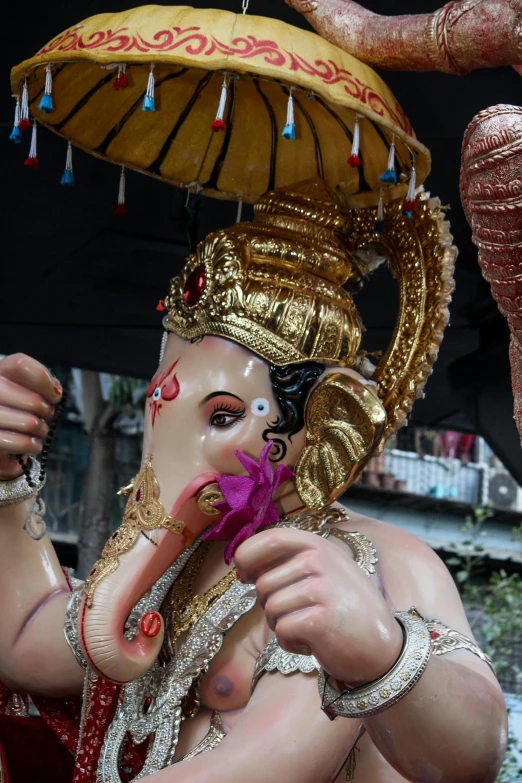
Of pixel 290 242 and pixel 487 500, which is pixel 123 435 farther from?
pixel 290 242

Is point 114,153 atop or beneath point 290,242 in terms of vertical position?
atop

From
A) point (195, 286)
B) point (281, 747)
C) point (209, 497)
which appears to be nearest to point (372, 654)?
point (281, 747)

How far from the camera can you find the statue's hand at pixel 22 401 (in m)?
1.86

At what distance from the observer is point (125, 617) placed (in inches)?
68.8

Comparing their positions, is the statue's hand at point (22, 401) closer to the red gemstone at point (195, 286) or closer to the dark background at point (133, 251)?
the red gemstone at point (195, 286)

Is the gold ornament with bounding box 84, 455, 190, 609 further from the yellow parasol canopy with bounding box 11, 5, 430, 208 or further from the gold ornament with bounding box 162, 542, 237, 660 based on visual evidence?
the yellow parasol canopy with bounding box 11, 5, 430, 208

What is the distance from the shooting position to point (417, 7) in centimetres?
213

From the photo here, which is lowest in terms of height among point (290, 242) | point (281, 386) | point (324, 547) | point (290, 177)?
point (324, 547)

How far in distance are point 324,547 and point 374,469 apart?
8.15m

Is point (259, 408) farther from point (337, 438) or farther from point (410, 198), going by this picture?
point (410, 198)

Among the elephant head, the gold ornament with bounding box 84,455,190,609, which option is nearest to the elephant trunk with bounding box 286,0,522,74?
the elephant head

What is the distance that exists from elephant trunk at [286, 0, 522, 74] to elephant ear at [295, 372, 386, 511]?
55cm

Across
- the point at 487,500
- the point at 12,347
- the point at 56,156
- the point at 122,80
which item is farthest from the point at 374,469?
the point at 122,80

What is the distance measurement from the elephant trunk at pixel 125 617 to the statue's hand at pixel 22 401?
0.87 ft
